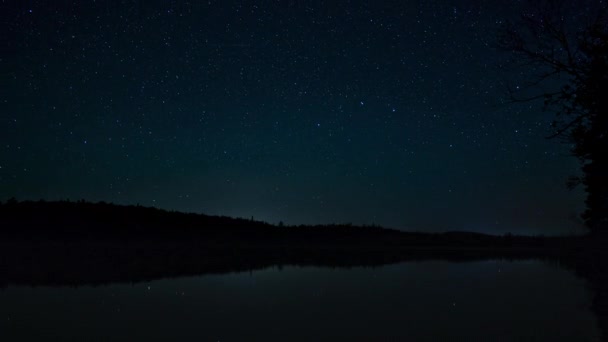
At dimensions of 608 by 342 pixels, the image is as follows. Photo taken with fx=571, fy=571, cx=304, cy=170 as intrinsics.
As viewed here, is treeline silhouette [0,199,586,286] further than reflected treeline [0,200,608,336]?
Yes

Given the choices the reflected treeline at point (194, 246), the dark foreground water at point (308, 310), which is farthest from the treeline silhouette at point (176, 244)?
the dark foreground water at point (308, 310)

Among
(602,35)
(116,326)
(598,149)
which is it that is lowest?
(116,326)

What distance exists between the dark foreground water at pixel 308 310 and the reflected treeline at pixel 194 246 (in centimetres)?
140

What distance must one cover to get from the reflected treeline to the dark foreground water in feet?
4.58

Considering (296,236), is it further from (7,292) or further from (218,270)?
(7,292)

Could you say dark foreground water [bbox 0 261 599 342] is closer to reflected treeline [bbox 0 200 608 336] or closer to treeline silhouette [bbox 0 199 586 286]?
reflected treeline [bbox 0 200 608 336]

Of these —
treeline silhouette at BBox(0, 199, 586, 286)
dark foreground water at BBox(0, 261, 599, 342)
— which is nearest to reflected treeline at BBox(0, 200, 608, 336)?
treeline silhouette at BBox(0, 199, 586, 286)

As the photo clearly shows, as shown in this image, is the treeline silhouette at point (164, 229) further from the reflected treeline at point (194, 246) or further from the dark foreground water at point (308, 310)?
the dark foreground water at point (308, 310)

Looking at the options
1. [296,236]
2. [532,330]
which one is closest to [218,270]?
[532,330]

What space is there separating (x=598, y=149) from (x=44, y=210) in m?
47.1

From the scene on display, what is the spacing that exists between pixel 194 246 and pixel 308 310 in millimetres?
28008

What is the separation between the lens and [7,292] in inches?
638

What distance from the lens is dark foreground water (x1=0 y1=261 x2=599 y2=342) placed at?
10.5m

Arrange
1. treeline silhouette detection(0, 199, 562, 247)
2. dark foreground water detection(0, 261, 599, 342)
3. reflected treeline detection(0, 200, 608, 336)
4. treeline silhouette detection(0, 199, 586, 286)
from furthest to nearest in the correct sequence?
treeline silhouette detection(0, 199, 562, 247)
treeline silhouette detection(0, 199, 586, 286)
reflected treeline detection(0, 200, 608, 336)
dark foreground water detection(0, 261, 599, 342)
